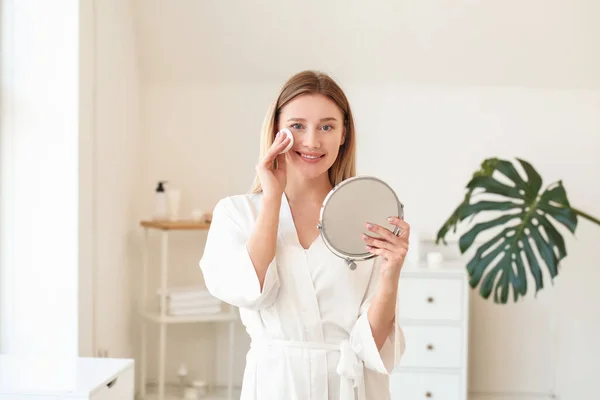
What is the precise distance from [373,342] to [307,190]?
0.33m

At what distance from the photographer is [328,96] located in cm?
152

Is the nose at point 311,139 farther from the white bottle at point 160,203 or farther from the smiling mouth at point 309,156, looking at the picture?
the white bottle at point 160,203

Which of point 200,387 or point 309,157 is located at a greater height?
point 309,157

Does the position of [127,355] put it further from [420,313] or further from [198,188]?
[420,313]

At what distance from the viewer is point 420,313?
377 cm

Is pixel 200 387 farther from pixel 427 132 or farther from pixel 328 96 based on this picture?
pixel 328 96

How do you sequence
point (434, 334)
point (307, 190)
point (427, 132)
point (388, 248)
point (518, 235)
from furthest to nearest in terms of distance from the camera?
point (427, 132) < point (434, 334) < point (518, 235) < point (307, 190) < point (388, 248)

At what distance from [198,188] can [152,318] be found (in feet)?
2.43

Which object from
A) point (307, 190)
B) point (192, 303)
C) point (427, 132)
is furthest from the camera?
point (427, 132)

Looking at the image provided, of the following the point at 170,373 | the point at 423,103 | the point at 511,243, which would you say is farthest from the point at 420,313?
the point at 170,373

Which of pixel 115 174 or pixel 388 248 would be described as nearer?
pixel 388 248

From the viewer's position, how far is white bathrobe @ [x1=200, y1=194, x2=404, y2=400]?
1.48m

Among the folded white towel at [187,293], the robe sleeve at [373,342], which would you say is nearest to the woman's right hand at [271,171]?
the robe sleeve at [373,342]

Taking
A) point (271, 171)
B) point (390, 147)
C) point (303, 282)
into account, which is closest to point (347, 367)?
point (303, 282)
